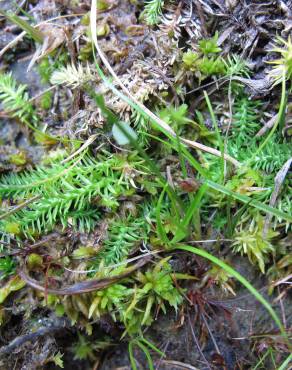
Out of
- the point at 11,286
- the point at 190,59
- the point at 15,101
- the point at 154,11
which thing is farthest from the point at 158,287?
the point at 154,11

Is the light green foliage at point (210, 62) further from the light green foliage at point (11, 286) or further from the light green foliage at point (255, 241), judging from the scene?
the light green foliage at point (11, 286)

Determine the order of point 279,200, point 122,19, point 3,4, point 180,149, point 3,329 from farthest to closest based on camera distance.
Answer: point 3,4 → point 122,19 → point 3,329 → point 279,200 → point 180,149

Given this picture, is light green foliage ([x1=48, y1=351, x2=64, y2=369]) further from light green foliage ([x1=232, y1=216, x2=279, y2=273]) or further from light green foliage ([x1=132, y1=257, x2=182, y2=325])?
light green foliage ([x1=232, y1=216, x2=279, y2=273])

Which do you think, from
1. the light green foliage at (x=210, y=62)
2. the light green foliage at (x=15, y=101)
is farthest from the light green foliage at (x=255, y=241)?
the light green foliage at (x=15, y=101)

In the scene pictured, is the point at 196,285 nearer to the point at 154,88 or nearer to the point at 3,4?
the point at 154,88

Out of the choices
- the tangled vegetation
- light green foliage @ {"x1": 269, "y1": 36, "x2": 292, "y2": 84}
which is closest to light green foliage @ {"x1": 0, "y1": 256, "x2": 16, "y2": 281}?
the tangled vegetation

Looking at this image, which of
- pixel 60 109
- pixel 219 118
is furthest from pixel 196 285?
pixel 60 109
